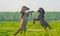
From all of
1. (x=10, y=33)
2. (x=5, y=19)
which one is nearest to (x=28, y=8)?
(x=10, y=33)

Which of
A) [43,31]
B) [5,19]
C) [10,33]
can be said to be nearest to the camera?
[43,31]

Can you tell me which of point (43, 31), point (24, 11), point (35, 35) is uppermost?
point (24, 11)

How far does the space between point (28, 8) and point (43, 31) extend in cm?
68

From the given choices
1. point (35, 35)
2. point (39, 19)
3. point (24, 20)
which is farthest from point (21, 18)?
point (35, 35)

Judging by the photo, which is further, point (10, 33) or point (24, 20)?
point (10, 33)

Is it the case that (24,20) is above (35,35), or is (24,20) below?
above

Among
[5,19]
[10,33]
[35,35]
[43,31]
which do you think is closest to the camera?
[43,31]

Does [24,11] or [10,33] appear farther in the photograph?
[10,33]

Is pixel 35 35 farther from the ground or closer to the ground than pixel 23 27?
closer to the ground

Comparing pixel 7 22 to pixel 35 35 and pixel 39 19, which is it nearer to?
pixel 35 35

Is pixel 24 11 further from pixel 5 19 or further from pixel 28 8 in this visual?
pixel 5 19

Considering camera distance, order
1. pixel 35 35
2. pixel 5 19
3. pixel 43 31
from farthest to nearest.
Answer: pixel 5 19, pixel 35 35, pixel 43 31

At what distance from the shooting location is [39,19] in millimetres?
5824

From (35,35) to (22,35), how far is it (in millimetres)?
2423
